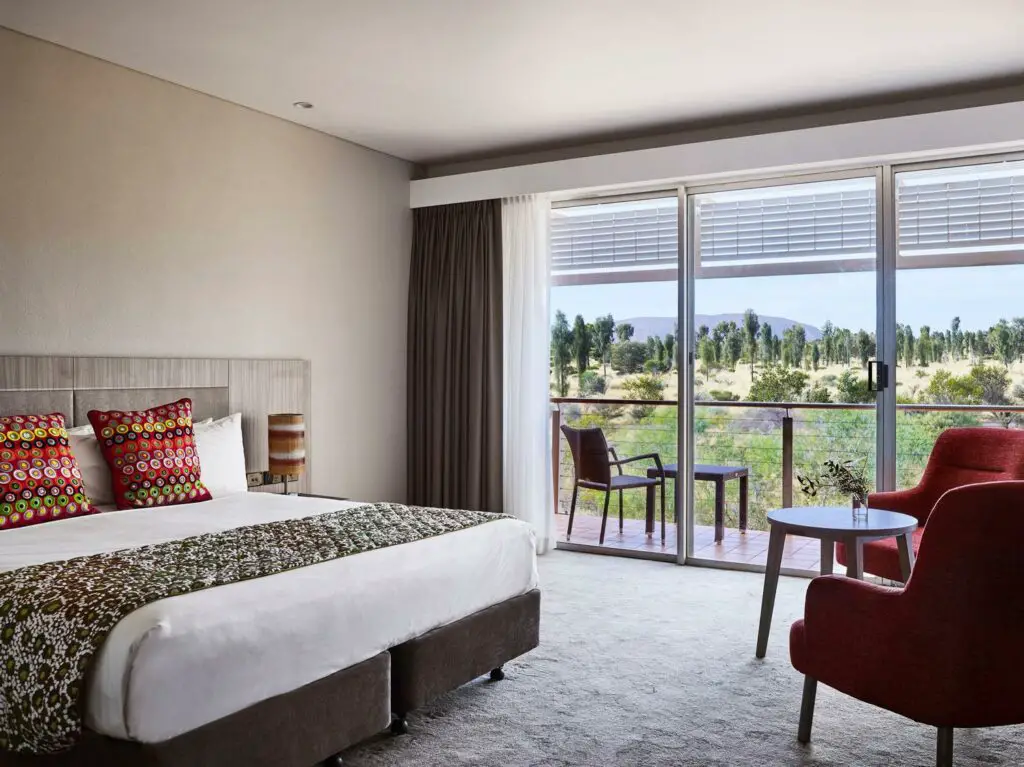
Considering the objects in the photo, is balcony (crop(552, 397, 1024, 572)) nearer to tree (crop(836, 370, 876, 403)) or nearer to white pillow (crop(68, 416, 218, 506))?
tree (crop(836, 370, 876, 403))

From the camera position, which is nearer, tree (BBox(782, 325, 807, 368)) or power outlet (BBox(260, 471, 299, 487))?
power outlet (BBox(260, 471, 299, 487))

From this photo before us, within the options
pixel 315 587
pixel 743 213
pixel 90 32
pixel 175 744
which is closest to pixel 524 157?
pixel 743 213

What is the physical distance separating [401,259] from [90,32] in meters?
2.58

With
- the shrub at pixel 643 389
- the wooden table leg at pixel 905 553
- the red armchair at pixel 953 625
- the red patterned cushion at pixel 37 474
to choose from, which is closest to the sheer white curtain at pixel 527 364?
the shrub at pixel 643 389

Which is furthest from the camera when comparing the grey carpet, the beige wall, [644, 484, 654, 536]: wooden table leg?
[644, 484, 654, 536]: wooden table leg

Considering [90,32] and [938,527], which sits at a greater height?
[90,32]

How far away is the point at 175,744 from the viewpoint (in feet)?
6.84

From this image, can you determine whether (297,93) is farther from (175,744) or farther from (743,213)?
(175,744)

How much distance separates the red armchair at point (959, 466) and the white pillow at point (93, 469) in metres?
3.24

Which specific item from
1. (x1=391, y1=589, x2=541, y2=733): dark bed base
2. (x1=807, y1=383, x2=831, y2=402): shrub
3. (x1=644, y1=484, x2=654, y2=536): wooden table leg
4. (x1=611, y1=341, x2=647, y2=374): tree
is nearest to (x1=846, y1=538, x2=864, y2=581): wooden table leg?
(x1=391, y1=589, x2=541, y2=733): dark bed base

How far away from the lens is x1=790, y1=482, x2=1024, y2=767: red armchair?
2258mm

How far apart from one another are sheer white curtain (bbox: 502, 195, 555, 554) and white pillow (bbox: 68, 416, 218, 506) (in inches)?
104

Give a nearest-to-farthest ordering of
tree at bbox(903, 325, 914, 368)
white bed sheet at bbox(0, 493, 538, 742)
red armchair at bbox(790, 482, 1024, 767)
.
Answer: white bed sheet at bbox(0, 493, 538, 742) → red armchair at bbox(790, 482, 1024, 767) → tree at bbox(903, 325, 914, 368)

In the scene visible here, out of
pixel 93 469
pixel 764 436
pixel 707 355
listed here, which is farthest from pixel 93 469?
pixel 764 436
